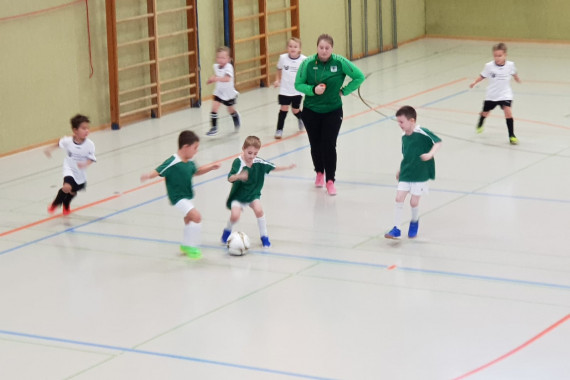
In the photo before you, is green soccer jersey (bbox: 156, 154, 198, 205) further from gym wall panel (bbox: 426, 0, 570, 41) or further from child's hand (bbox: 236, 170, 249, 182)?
gym wall panel (bbox: 426, 0, 570, 41)

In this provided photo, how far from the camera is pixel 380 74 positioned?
2119cm

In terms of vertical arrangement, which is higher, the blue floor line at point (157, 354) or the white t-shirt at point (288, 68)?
the white t-shirt at point (288, 68)

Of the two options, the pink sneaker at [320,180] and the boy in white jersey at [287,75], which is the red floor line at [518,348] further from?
the boy in white jersey at [287,75]

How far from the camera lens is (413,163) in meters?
10.6

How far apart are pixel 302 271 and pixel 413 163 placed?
1.71 metres

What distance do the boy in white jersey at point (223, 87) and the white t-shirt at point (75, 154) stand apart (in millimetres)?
4333

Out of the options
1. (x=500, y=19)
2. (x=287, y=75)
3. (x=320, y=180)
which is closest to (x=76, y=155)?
(x=320, y=180)

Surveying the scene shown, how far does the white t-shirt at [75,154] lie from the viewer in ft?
38.8

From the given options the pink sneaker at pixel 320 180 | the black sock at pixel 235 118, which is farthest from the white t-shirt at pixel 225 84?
the pink sneaker at pixel 320 180

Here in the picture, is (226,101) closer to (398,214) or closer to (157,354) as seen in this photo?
(398,214)

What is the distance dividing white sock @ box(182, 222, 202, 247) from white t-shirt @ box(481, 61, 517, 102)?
6.42 meters

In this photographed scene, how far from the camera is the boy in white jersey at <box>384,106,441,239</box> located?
34.8ft

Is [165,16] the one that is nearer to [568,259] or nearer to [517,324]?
[568,259]

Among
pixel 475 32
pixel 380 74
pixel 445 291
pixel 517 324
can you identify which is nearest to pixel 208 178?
pixel 445 291
